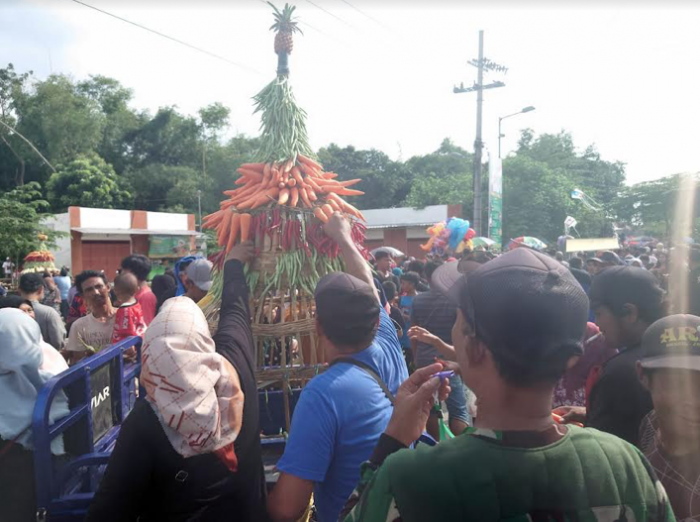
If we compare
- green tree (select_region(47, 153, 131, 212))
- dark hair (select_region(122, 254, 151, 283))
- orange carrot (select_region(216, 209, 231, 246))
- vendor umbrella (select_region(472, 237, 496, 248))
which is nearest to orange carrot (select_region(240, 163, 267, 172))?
orange carrot (select_region(216, 209, 231, 246))

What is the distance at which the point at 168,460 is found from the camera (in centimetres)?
169

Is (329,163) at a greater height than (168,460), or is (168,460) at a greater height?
(329,163)

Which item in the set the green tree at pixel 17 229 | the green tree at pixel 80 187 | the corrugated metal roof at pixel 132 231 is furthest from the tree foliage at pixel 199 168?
the green tree at pixel 17 229

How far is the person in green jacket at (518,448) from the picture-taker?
38.7 inches

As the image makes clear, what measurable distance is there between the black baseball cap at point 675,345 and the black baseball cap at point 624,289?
1.80 feet

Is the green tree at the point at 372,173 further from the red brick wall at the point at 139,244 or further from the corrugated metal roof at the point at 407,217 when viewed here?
the red brick wall at the point at 139,244

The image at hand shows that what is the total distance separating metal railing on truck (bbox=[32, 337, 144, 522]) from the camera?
2285 millimetres

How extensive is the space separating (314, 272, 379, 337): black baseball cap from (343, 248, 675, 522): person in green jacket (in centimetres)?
80

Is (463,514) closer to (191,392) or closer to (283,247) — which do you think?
(191,392)

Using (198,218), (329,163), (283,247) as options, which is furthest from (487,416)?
(329,163)

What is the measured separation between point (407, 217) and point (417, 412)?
91.5ft

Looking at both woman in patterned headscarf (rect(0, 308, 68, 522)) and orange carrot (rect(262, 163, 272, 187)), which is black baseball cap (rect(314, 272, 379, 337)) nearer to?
orange carrot (rect(262, 163, 272, 187))

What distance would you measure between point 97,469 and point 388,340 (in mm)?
1786

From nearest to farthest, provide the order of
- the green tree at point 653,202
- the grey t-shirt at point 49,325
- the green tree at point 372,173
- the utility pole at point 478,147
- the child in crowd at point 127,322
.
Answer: the child in crowd at point 127,322 < the grey t-shirt at point 49,325 < the utility pole at point 478,147 < the green tree at point 653,202 < the green tree at point 372,173
